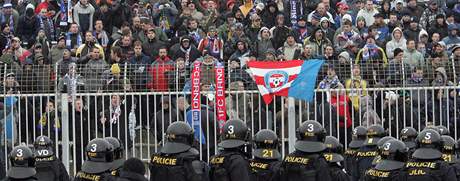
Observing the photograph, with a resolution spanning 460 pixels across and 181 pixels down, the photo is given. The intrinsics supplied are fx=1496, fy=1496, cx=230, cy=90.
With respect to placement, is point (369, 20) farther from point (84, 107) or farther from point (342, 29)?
point (84, 107)

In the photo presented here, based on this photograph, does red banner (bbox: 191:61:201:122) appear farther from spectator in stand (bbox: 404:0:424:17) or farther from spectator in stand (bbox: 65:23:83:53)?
spectator in stand (bbox: 404:0:424:17)

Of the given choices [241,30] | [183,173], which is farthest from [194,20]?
[183,173]

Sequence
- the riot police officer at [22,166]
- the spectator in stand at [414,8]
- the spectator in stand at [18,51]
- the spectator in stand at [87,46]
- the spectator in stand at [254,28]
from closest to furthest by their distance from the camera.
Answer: the riot police officer at [22,166], the spectator in stand at [87,46], the spectator in stand at [18,51], the spectator in stand at [254,28], the spectator in stand at [414,8]

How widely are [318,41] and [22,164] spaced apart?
10.9 meters

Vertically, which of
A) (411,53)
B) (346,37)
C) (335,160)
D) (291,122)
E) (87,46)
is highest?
(346,37)

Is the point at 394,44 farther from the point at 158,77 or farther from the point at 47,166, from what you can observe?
the point at 47,166

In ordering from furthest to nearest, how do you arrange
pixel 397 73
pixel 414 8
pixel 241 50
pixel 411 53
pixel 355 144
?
pixel 414 8
pixel 241 50
pixel 411 53
pixel 397 73
pixel 355 144

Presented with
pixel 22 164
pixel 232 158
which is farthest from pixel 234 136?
pixel 22 164

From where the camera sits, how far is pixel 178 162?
16922 mm

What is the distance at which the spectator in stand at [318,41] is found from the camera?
2600cm

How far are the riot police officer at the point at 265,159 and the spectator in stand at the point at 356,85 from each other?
462 centimetres

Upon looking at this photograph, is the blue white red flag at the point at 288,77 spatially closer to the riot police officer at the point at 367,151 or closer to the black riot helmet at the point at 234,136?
→ the riot police officer at the point at 367,151

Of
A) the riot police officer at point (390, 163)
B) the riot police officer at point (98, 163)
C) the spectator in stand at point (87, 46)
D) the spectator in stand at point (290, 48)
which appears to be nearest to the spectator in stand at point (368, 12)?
the spectator in stand at point (290, 48)

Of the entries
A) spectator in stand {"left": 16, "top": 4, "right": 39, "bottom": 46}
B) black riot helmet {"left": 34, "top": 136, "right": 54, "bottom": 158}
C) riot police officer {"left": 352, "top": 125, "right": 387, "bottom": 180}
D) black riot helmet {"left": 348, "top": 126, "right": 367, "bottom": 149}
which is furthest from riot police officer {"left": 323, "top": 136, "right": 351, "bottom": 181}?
spectator in stand {"left": 16, "top": 4, "right": 39, "bottom": 46}
